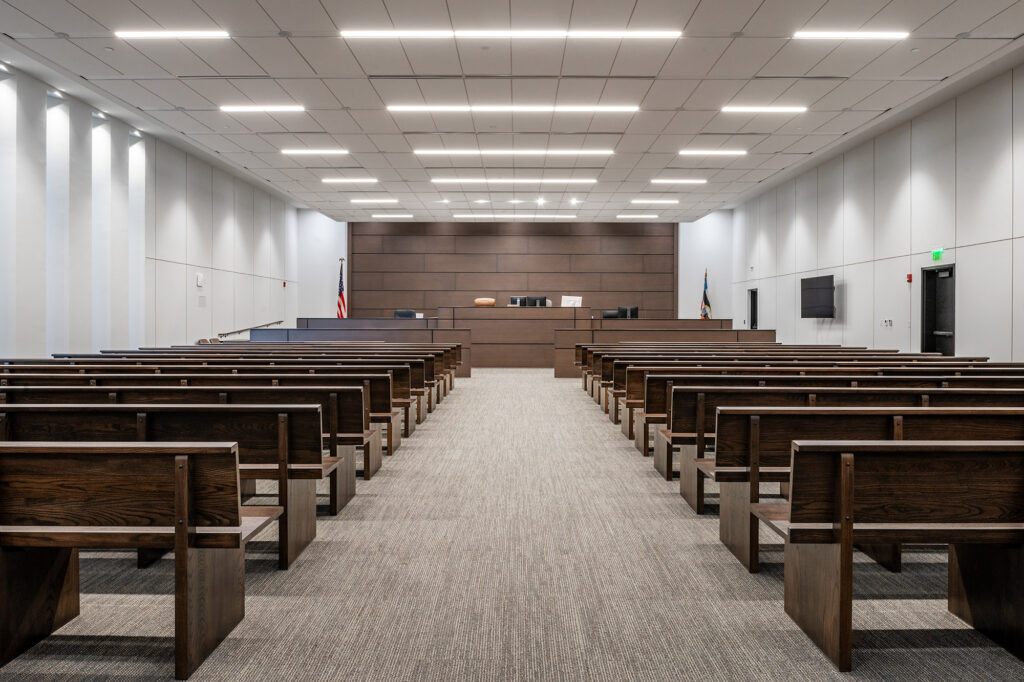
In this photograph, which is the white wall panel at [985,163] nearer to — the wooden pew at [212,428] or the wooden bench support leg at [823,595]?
the wooden bench support leg at [823,595]

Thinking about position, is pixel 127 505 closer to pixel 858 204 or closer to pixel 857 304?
pixel 857 304

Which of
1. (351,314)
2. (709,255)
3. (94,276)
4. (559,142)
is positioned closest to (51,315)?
(94,276)

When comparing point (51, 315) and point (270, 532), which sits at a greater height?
point (51, 315)

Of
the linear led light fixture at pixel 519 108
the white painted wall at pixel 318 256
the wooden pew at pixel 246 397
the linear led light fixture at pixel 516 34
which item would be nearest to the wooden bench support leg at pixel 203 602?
the wooden pew at pixel 246 397

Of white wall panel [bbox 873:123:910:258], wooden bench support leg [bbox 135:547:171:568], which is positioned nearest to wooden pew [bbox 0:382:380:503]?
wooden bench support leg [bbox 135:547:171:568]

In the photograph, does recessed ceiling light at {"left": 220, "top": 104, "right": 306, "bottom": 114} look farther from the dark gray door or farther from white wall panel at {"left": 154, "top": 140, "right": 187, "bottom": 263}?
Result: the dark gray door

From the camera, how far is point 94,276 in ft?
32.3

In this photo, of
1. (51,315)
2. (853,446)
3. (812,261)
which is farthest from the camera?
(812,261)

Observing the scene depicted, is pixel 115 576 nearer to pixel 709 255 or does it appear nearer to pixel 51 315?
pixel 51 315

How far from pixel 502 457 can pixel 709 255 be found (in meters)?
14.9

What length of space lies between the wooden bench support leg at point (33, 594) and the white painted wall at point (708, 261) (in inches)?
684

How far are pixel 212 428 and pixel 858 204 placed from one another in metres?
12.0

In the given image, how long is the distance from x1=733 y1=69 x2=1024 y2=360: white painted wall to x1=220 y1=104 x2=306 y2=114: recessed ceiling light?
8.77 meters

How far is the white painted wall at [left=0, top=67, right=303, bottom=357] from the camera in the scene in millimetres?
8117
